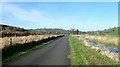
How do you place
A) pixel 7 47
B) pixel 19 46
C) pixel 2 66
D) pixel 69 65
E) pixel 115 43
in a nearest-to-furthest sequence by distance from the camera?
pixel 2 66 → pixel 69 65 → pixel 7 47 → pixel 19 46 → pixel 115 43

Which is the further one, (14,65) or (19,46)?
(19,46)

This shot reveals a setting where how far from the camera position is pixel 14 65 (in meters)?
14.9

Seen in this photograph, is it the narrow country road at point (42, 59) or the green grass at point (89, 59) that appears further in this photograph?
the green grass at point (89, 59)

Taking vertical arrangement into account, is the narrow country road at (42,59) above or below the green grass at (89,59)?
above

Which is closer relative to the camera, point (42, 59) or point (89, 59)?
point (42, 59)

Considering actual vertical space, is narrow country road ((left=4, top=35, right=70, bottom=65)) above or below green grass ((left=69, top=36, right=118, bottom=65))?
above

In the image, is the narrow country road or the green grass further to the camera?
the green grass

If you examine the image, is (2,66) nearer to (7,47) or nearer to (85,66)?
(85,66)

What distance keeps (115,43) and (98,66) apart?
29.1m

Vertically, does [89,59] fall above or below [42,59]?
below

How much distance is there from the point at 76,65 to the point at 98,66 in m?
1.44

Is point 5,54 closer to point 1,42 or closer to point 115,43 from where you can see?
point 1,42

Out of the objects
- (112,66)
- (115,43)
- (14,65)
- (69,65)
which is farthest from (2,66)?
(115,43)

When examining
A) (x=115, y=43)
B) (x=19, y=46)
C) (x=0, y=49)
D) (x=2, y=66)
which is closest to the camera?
(x=2, y=66)
